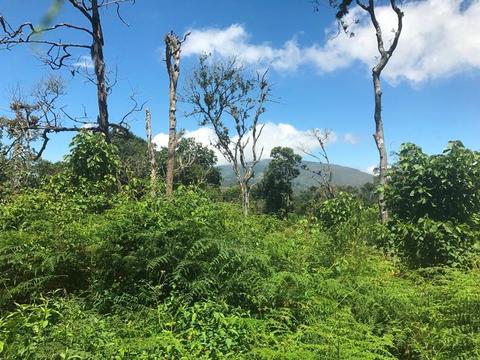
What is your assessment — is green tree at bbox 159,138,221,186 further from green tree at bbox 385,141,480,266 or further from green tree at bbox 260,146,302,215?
green tree at bbox 385,141,480,266

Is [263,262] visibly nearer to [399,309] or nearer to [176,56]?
[399,309]

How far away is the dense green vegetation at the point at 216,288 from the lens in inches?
141

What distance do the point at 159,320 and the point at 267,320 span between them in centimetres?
99

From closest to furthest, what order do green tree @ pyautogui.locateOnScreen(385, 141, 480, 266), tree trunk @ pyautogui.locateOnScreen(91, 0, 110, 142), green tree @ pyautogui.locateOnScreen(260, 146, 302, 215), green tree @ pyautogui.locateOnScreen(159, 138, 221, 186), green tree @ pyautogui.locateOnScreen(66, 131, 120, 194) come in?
green tree @ pyautogui.locateOnScreen(385, 141, 480, 266) → green tree @ pyautogui.locateOnScreen(66, 131, 120, 194) → tree trunk @ pyautogui.locateOnScreen(91, 0, 110, 142) → green tree @ pyautogui.locateOnScreen(159, 138, 221, 186) → green tree @ pyautogui.locateOnScreen(260, 146, 302, 215)

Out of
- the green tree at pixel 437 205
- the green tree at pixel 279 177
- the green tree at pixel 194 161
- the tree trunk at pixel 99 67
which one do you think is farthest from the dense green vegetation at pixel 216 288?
the green tree at pixel 279 177

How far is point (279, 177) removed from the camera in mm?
42156

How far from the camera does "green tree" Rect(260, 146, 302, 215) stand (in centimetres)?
4194

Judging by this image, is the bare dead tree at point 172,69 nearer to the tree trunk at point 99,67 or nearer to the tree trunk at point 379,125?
the tree trunk at point 99,67

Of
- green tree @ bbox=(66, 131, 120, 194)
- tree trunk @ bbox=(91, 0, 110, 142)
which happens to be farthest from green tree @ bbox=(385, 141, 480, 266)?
tree trunk @ bbox=(91, 0, 110, 142)

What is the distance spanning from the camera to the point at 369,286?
5.05 meters

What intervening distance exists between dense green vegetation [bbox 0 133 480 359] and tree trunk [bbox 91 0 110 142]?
5407mm

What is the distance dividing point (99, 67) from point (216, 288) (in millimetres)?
10067

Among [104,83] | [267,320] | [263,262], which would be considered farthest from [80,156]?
[267,320]

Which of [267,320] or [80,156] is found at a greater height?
[80,156]
